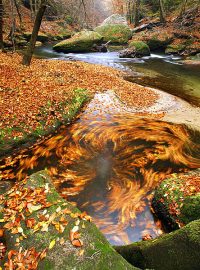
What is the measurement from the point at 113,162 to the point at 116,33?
2670 cm

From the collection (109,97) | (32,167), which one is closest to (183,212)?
(32,167)

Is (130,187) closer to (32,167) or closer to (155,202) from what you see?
(155,202)

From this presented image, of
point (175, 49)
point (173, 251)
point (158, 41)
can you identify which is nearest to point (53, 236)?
point (173, 251)

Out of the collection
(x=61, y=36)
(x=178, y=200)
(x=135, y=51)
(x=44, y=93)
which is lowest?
(x=178, y=200)

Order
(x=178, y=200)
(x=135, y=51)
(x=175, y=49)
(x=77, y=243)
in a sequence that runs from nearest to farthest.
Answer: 1. (x=77, y=243)
2. (x=178, y=200)
3. (x=135, y=51)
4. (x=175, y=49)

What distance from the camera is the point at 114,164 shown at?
8359 mm

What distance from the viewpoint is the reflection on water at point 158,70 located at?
1596cm

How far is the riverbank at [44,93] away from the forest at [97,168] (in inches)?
1.9

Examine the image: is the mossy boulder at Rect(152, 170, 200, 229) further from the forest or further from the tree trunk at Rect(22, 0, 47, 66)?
the tree trunk at Rect(22, 0, 47, 66)

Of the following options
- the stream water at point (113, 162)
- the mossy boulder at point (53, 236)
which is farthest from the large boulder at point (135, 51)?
the mossy boulder at point (53, 236)

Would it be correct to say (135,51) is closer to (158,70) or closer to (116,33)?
(158,70)

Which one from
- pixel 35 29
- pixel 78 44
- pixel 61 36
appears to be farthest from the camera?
pixel 61 36

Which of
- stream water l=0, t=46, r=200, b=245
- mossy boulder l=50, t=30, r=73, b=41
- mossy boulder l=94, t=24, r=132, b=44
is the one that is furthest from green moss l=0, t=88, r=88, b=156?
mossy boulder l=50, t=30, r=73, b=41

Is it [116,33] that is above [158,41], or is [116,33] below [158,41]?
above
